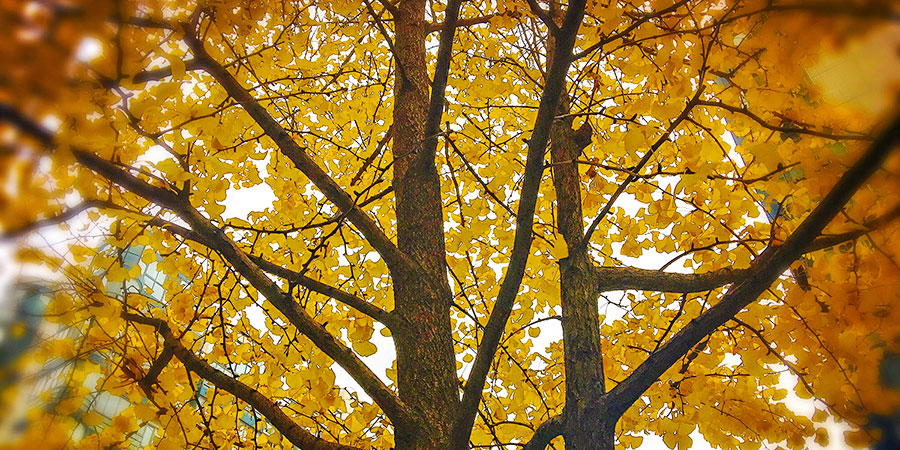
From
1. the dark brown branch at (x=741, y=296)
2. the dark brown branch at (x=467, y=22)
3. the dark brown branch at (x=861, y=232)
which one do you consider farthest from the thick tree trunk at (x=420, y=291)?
the dark brown branch at (x=861, y=232)

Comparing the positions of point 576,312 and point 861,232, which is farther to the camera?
point 576,312

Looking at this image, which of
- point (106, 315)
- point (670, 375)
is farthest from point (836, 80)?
point (670, 375)

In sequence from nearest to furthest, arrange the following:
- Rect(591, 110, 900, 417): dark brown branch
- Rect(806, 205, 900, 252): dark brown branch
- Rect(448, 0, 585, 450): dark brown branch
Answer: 1. Rect(806, 205, 900, 252): dark brown branch
2. Rect(591, 110, 900, 417): dark brown branch
3. Rect(448, 0, 585, 450): dark brown branch

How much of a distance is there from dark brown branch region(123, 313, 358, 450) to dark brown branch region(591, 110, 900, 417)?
3.13 ft

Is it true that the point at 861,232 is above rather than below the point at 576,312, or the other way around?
below

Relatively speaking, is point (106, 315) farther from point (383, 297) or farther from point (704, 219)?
point (704, 219)

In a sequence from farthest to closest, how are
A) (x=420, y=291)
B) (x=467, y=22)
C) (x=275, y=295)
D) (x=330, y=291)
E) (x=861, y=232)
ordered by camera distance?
(x=467, y=22)
(x=420, y=291)
(x=330, y=291)
(x=275, y=295)
(x=861, y=232)

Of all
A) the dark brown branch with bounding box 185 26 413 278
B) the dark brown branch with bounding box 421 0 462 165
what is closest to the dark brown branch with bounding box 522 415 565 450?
the dark brown branch with bounding box 185 26 413 278

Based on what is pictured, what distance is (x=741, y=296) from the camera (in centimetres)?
141

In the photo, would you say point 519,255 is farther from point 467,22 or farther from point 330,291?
point 467,22

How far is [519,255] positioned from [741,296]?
634 millimetres

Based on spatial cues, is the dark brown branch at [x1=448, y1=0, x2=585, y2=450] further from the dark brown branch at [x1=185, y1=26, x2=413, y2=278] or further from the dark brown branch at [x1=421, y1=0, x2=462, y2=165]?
the dark brown branch at [x1=185, y1=26, x2=413, y2=278]

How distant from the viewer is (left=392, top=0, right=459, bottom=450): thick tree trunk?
1.74 metres

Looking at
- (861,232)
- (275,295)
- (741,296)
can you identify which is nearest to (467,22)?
(275,295)
